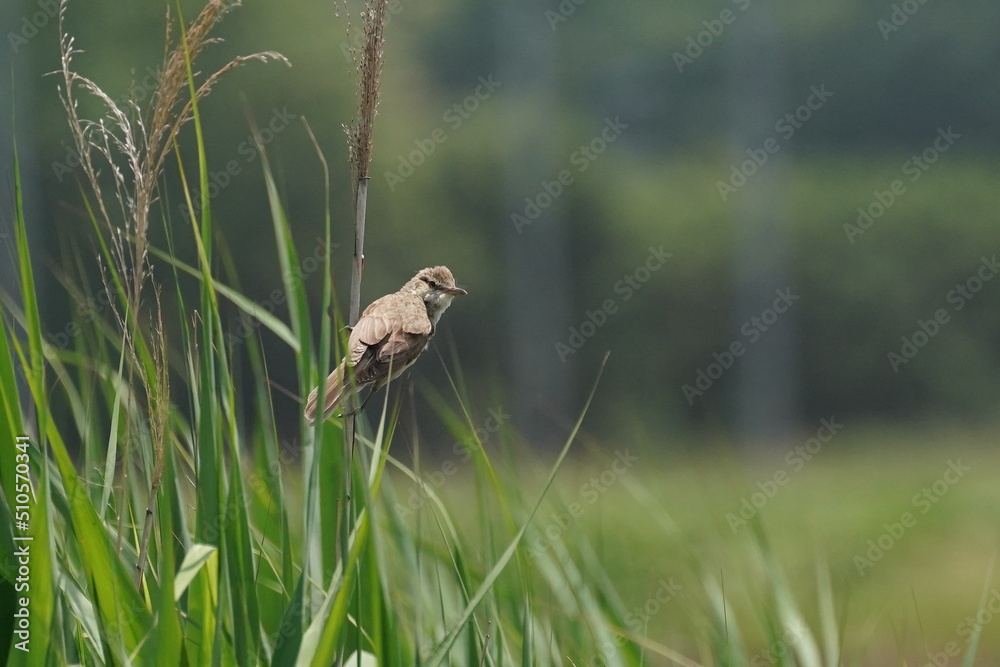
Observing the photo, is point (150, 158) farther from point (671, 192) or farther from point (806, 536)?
point (671, 192)

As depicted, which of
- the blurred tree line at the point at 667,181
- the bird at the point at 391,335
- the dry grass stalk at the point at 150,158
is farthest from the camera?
the blurred tree line at the point at 667,181

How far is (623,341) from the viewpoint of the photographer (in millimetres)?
14242

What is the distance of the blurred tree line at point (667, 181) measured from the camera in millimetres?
12492

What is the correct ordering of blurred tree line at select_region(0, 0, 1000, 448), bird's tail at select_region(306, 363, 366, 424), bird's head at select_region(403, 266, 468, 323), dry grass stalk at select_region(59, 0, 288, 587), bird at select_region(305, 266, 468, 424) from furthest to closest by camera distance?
blurred tree line at select_region(0, 0, 1000, 448) → bird's head at select_region(403, 266, 468, 323) → bird at select_region(305, 266, 468, 424) → bird's tail at select_region(306, 363, 366, 424) → dry grass stalk at select_region(59, 0, 288, 587)

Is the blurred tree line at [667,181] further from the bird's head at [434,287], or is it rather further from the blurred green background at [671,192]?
the bird's head at [434,287]

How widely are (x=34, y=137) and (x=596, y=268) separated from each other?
294 inches

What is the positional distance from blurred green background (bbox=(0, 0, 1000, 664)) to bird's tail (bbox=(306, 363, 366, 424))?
9307 mm

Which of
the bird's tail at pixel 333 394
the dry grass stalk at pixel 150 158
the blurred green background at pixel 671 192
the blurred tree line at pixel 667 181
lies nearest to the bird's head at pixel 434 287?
the bird's tail at pixel 333 394

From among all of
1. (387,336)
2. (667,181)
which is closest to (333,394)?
(387,336)

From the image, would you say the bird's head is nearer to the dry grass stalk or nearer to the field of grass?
the field of grass

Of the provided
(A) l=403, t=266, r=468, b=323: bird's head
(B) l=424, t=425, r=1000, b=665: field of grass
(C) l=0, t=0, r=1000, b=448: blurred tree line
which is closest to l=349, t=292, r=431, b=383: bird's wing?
(A) l=403, t=266, r=468, b=323: bird's head

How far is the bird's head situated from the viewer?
232 centimetres

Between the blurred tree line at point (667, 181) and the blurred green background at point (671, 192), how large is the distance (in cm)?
4

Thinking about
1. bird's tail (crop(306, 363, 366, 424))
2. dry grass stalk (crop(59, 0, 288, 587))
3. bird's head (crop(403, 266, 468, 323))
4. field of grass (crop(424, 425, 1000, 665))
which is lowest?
field of grass (crop(424, 425, 1000, 665))
